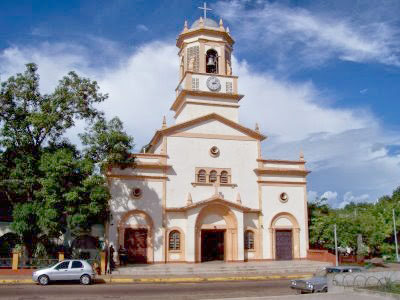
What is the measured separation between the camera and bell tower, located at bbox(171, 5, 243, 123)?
32.4m

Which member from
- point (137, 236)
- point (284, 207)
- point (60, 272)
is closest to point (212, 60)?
point (284, 207)

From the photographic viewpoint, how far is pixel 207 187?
2983 centimetres

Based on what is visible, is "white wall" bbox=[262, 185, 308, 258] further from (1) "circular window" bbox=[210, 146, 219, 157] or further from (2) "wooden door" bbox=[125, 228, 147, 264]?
(2) "wooden door" bbox=[125, 228, 147, 264]

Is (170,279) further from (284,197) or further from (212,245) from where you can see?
(284,197)

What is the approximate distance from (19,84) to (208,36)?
14.6m

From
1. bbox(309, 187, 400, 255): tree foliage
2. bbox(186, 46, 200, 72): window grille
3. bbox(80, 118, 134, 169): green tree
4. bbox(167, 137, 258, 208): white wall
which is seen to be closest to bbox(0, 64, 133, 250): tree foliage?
bbox(80, 118, 134, 169): green tree

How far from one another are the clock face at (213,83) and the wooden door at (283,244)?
1121 centimetres

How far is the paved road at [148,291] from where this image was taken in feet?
54.2

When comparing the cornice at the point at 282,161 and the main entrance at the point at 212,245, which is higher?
the cornice at the point at 282,161

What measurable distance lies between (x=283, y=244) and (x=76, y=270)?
15329 mm

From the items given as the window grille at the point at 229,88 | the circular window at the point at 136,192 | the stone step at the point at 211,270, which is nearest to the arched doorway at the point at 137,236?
the circular window at the point at 136,192

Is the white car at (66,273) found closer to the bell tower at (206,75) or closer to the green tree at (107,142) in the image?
the green tree at (107,142)

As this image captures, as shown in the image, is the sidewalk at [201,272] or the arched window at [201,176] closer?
the sidewalk at [201,272]

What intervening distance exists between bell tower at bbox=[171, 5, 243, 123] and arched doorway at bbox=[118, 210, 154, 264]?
8184 millimetres
